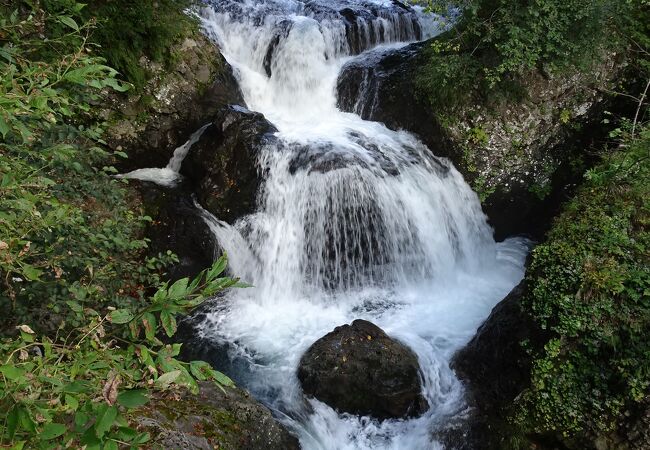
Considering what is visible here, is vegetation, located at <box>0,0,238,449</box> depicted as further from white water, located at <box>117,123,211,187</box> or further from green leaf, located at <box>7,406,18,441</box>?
white water, located at <box>117,123,211,187</box>

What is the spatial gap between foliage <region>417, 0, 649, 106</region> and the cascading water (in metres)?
1.58

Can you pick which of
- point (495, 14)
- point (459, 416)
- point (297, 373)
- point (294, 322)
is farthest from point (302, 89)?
point (459, 416)

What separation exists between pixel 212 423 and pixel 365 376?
2284mm

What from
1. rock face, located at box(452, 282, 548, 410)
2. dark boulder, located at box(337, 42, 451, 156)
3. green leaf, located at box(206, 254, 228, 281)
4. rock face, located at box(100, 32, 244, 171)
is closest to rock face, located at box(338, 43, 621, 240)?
dark boulder, located at box(337, 42, 451, 156)

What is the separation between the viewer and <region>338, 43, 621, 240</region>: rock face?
Answer: 837 centimetres

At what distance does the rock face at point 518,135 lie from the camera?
8367 millimetres

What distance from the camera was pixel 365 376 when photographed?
198 inches

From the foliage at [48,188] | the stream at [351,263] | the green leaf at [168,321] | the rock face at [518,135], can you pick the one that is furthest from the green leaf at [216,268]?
the rock face at [518,135]

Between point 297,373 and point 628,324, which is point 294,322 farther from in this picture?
point 628,324

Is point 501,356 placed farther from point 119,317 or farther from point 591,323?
point 119,317

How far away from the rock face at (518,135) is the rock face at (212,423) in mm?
6383

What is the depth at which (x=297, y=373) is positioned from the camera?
5391 mm

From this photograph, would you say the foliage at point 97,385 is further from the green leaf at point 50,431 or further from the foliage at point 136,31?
the foliage at point 136,31

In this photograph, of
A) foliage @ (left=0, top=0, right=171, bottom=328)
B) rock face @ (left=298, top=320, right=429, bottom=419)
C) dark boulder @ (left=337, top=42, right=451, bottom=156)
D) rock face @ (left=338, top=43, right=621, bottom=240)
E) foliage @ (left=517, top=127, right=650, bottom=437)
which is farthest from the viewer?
dark boulder @ (left=337, top=42, right=451, bottom=156)
